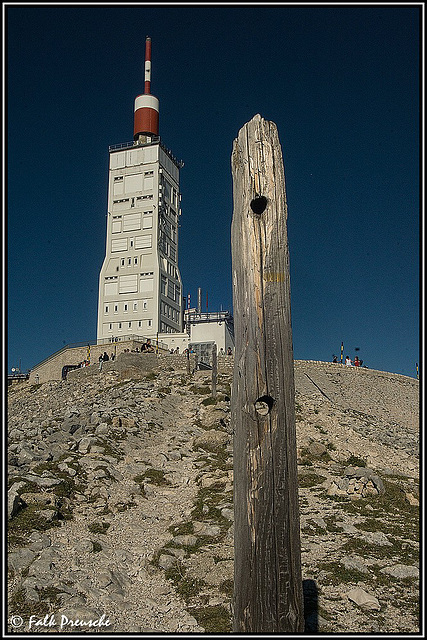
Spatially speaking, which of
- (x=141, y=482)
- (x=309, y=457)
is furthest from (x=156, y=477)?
(x=309, y=457)

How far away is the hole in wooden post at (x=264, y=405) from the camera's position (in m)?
3.30

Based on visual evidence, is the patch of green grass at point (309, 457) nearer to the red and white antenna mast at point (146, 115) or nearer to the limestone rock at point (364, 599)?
the limestone rock at point (364, 599)

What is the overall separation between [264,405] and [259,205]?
1.38 metres

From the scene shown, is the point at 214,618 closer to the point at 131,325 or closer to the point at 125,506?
the point at 125,506

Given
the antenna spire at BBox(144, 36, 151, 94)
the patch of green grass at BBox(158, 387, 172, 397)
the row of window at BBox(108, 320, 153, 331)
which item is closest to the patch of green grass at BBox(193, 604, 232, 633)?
the patch of green grass at BBox(158, 387, 172, 397)

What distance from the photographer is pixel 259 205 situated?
3.61m

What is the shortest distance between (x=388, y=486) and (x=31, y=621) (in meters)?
8.93

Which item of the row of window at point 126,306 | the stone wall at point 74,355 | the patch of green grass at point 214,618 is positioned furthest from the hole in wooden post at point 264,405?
the row of window at point 126,306

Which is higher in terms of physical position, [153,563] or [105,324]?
[105,324]

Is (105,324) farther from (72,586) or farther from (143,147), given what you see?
(72,586)

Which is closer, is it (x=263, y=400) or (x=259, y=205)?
(x=263, y=400)

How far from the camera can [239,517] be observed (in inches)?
128

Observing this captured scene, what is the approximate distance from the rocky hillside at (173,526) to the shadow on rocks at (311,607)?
0.02 metres

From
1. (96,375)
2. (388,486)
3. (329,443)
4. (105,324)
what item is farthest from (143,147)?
(388,486)
